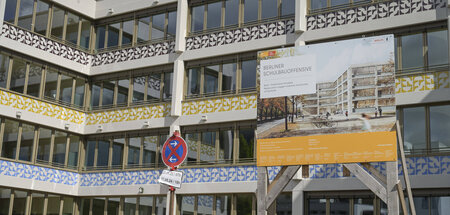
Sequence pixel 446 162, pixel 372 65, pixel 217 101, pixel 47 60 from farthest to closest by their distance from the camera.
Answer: pixel 47 60
pixel 217 101
pixel 446 162
pixel 372 65

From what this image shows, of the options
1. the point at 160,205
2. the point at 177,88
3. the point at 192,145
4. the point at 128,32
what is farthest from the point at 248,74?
the point at 128,32

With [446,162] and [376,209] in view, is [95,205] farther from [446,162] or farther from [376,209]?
[446,162]

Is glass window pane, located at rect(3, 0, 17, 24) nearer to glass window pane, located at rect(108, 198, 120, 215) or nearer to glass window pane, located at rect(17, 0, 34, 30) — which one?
glass window pane, located at rect(17, 0, 34, 30)

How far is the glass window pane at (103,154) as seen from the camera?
27.8m

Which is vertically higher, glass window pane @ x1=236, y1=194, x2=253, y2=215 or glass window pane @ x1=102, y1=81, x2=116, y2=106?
glass window pane @ x1=102, y1=81, x2=116, y2=106

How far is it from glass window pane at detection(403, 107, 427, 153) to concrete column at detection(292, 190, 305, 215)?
386cm

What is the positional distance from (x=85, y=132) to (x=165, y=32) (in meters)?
5.62

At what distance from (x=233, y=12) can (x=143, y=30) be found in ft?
14.9

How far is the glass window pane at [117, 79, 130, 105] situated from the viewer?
27984 mm

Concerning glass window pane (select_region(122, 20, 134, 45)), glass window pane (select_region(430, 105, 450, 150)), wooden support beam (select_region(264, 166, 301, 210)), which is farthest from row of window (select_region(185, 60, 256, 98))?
wooden support beam (select_region(264, 166, 301, 210))

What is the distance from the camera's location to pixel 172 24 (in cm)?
2711

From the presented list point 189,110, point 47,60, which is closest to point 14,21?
point 47,60

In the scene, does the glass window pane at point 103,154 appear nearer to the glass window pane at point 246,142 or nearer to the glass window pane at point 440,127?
the glass window pane at point 246,142

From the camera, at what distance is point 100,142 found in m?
28.2
